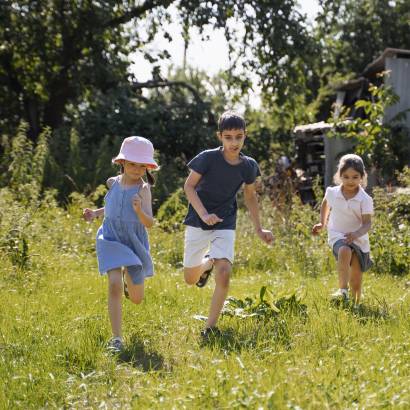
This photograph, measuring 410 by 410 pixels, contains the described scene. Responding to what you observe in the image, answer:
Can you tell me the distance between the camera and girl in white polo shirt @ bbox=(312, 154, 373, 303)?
632 cm

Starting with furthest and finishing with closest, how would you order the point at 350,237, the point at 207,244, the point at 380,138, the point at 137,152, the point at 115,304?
the point at 380,138, the point at 350,237, the point at 207,244, the point at 137,152, the point at 115,304

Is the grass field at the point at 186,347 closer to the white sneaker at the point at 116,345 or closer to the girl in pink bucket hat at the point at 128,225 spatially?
the white sneaker at the point at 116,345

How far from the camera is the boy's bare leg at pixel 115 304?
195 inches

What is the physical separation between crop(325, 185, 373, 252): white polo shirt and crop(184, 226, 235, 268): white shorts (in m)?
1.28

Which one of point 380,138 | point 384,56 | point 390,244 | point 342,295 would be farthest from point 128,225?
point 384,56

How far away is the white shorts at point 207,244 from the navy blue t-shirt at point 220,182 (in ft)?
0.19

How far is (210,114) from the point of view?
18.8 m

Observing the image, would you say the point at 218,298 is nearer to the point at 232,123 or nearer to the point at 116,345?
the point at 116,345

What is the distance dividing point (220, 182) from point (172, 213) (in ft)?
21.7

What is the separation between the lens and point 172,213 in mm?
12258

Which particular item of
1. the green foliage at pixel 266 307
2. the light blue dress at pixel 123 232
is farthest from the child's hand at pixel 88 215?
the green foliage at pixel 266 307

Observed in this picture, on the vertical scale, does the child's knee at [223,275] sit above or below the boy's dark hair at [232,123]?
below

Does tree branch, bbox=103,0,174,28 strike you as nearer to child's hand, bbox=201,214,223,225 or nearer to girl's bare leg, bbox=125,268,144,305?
girl's bare leg, bbox=125,268,144,305

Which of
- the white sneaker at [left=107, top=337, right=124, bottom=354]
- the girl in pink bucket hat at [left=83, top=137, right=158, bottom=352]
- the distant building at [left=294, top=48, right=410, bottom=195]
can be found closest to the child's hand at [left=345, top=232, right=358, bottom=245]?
the girl in pink bucket hat at [left=83, top=137, right=158, bottom=352]
